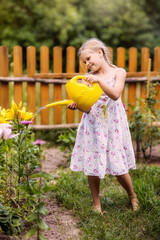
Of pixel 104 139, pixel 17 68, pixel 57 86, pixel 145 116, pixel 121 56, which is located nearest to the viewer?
pixel 104 139

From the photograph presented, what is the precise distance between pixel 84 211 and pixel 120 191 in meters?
0.59

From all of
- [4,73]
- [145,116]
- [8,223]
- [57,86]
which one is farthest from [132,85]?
[8,223]

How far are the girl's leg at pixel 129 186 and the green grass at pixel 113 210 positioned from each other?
0.05 meters

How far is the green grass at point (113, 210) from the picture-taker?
2111 mm

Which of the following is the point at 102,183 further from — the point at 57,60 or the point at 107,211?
the point at 57,60

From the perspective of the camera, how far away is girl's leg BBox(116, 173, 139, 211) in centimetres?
244

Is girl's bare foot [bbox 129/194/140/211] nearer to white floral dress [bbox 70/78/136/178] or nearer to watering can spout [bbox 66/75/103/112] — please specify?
white floral dress [bbox 70/78/136/178]

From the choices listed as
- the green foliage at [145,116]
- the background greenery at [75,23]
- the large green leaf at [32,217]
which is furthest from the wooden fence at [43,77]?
the background greenery at [75,23]

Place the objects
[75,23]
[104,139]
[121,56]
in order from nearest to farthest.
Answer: [104,139]
[121,56]
[75,23]

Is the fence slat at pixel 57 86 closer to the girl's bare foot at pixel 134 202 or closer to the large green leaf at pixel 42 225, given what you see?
the girl's bare foot at pixel 134 202

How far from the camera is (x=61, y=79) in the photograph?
16.0ft

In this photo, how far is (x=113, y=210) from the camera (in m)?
Answer: 2.50

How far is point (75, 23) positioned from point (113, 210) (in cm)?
930

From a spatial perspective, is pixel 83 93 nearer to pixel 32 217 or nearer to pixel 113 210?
pixel 32 217
